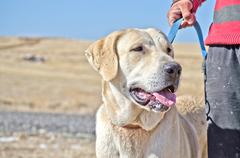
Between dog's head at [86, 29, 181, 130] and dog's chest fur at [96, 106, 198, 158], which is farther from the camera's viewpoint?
dog's chest fur at [96, 106, 198, 158]

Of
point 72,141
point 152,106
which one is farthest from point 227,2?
point 72,141

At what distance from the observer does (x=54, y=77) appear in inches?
2052

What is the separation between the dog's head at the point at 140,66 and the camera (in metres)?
4.84

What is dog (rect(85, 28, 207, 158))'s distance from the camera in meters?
4.89

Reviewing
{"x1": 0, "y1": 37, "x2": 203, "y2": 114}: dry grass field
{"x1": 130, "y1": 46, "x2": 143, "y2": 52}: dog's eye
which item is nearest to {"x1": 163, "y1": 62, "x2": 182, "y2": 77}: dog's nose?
{"x1": 130, "y1": 46, "x2": 143, "y2": 52}: dog's eye

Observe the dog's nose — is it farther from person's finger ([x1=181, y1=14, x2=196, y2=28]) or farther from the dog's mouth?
person's finger ([x1=181, y1=14, x2=196, y2=28])

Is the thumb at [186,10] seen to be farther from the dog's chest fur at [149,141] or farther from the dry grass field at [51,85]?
the dry grass field at [51,85]

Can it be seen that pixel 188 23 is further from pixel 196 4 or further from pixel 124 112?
pixel 124 112

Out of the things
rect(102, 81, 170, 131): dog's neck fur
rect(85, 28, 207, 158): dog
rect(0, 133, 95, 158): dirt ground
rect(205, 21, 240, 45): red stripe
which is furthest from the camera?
rect(0, 133, 95, 158): dirt ground

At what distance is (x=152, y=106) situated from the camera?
486 cm

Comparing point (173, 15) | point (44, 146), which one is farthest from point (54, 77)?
point (173, 15)

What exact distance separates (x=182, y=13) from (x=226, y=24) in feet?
1.75

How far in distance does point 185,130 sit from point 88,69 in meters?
54.8

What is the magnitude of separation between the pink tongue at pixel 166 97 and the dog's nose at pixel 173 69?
7.1 inches
